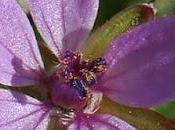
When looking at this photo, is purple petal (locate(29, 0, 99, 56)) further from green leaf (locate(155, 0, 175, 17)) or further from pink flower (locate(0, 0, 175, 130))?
green leaf (locate(155, 0, 175, 17))

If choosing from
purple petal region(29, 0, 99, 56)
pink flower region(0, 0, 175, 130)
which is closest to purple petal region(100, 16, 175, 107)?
pink flower region(0, 0, 175, 130)

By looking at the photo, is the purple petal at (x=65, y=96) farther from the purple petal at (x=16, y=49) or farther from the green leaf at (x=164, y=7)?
the green leaf at (x=164, y=7)

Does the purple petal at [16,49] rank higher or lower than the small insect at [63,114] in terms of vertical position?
higher

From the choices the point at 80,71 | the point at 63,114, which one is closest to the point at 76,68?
the point at 80,71

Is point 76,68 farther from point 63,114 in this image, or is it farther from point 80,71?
point 63,114

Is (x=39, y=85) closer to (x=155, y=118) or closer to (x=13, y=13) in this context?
(x=13, y=13)

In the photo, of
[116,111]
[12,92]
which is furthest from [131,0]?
[12,92]

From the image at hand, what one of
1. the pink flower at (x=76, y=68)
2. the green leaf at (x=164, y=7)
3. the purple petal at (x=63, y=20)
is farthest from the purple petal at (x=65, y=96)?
the green leaf at (x=164, y=7)
